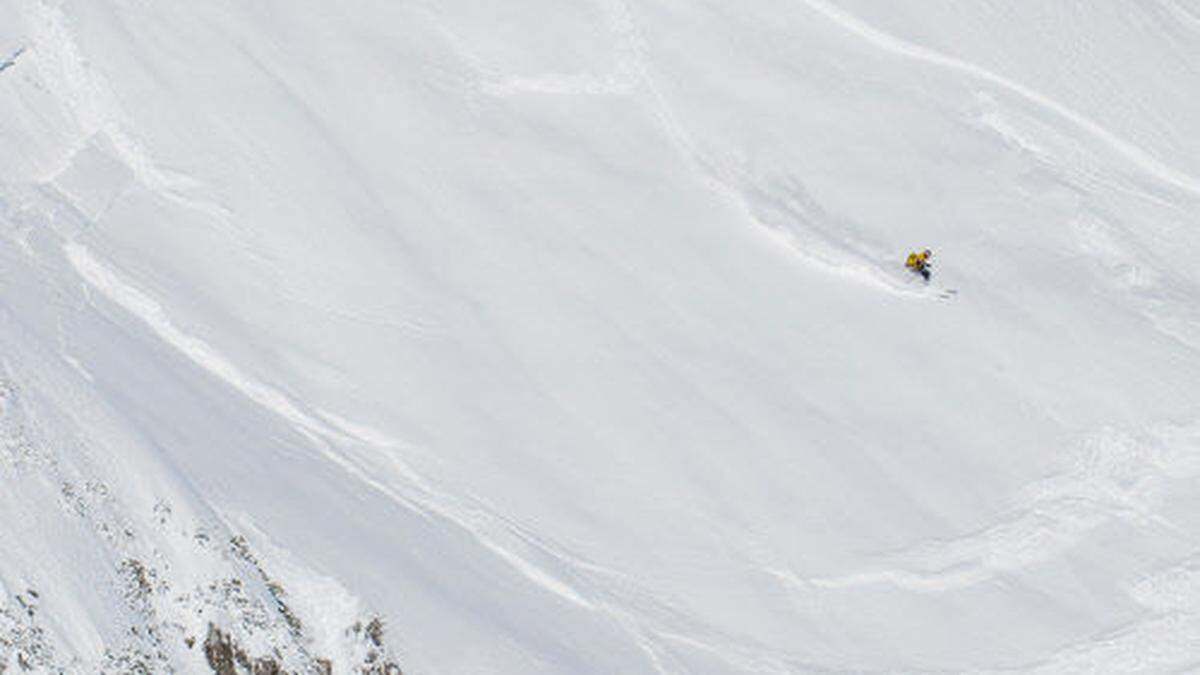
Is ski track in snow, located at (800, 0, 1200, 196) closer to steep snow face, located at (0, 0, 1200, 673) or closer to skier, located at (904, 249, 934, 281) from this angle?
steep snow face, located at (0, 0, 1200, 673)

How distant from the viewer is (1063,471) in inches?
1071

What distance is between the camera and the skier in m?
29.0

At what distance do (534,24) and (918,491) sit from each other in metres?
10.9

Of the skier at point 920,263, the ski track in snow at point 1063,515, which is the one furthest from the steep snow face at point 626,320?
the skier at point 920,263

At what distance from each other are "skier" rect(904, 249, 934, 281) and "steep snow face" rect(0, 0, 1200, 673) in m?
0.30

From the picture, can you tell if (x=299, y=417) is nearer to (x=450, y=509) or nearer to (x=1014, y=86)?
(x=450, y=509)

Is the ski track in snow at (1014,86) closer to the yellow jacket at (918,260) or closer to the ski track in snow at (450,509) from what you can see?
the yellow jacket at (918,260)

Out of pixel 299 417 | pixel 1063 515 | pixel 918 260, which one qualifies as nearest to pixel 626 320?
pixel 918 260

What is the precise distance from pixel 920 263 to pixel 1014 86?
5.09 meters

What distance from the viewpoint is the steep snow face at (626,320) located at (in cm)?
2266

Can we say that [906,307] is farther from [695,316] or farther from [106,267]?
[106,267]

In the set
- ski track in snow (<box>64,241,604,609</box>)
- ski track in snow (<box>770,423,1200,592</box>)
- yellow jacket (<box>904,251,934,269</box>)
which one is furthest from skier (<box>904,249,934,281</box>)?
ski track in snow (<box>64,241,604,609</box>)

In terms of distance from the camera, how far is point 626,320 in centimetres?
2772

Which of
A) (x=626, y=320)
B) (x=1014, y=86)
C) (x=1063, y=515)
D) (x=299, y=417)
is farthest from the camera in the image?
(x=1014, y=86)
